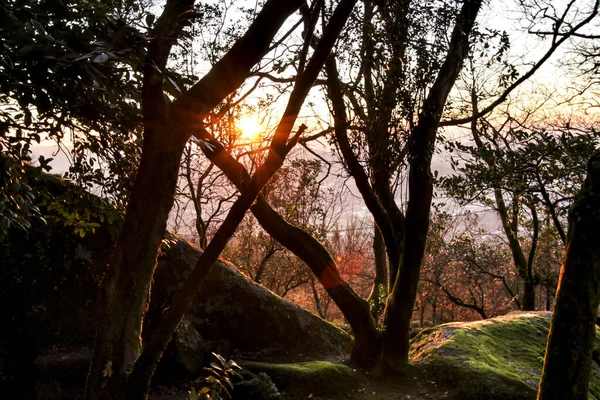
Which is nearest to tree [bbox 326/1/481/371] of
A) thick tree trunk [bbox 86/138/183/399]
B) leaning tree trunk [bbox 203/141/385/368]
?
leaning tree trunk [bbox 203/141/385/368]

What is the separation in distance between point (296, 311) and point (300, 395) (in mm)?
2416

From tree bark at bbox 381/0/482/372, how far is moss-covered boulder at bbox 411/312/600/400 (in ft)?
2.81

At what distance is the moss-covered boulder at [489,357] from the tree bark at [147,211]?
514cm

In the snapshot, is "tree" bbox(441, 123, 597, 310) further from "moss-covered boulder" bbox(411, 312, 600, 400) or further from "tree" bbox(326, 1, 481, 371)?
"moss-covered boulder" bbox(411, 312, 600, 400)

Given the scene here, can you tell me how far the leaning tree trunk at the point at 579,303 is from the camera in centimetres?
418

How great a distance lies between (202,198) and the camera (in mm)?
16797

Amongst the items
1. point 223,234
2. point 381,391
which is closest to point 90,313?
point 381,391

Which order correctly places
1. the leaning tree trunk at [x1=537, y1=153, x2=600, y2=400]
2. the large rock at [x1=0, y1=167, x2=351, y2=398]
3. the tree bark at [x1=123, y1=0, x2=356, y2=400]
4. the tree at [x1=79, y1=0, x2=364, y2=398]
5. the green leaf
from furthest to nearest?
the large rock at [x1=0, y1=167, x2=351, y2=398] < the leaning tree trunk at [x1=537, y1=153, x2=600, y2=400] < the tree at [x1=79, y1=0, x2=364, y2=398] < the tree bark at [x1=123, y1=0, x2=356, y2=400] < the green leaf

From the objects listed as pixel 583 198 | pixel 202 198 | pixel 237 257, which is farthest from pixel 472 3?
pixel 237 257

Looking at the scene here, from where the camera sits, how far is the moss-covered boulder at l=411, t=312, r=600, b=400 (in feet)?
21.2

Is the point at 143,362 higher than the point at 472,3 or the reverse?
the reverse

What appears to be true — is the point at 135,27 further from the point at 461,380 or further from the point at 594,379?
the point at 594,379

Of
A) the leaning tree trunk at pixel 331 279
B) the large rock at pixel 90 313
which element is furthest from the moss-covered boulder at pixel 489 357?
the large rock at pixel 90 313

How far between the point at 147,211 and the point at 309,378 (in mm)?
4192
